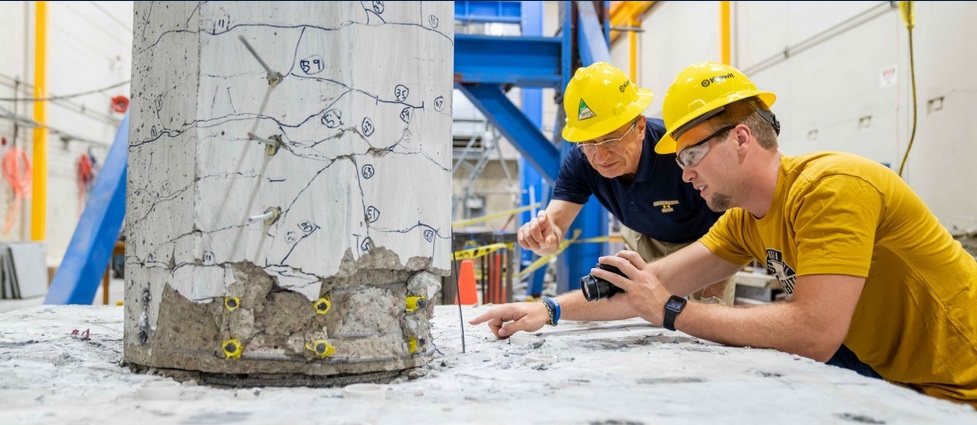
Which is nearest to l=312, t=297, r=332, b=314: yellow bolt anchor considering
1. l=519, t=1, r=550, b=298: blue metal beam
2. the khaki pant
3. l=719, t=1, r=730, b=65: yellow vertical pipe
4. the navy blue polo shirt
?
the navy blue polo shirt

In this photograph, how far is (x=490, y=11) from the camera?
7.62 meters

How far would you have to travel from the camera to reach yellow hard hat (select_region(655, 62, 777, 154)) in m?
1.79

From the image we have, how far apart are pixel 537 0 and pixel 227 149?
5.95 metres

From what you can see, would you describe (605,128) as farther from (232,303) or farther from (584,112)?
(232,303)

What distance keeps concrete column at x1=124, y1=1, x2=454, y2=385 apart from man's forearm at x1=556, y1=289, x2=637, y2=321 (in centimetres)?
77

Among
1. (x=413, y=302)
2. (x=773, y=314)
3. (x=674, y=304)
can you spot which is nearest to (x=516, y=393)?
(x=413, y=302)

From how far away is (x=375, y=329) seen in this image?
161cm

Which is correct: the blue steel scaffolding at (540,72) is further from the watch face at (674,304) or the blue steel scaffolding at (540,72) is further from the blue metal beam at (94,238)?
the watch face at (674,304)

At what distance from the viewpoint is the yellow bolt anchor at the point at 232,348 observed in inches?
59.7

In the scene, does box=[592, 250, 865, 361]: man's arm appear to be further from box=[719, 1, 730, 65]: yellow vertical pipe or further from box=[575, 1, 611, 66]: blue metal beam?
box=[719, 1, 730, 65]: yellow vertical pipe

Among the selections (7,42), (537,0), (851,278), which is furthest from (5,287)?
(851,278)

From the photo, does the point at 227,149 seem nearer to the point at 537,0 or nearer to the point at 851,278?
the point at 851,278

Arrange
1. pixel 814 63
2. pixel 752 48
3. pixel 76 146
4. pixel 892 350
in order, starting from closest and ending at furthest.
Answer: pixel 892 350 → pixel 814 63 → pixel 752 48 → pixel 76 146

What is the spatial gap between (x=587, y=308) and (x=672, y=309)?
0.50 meters
